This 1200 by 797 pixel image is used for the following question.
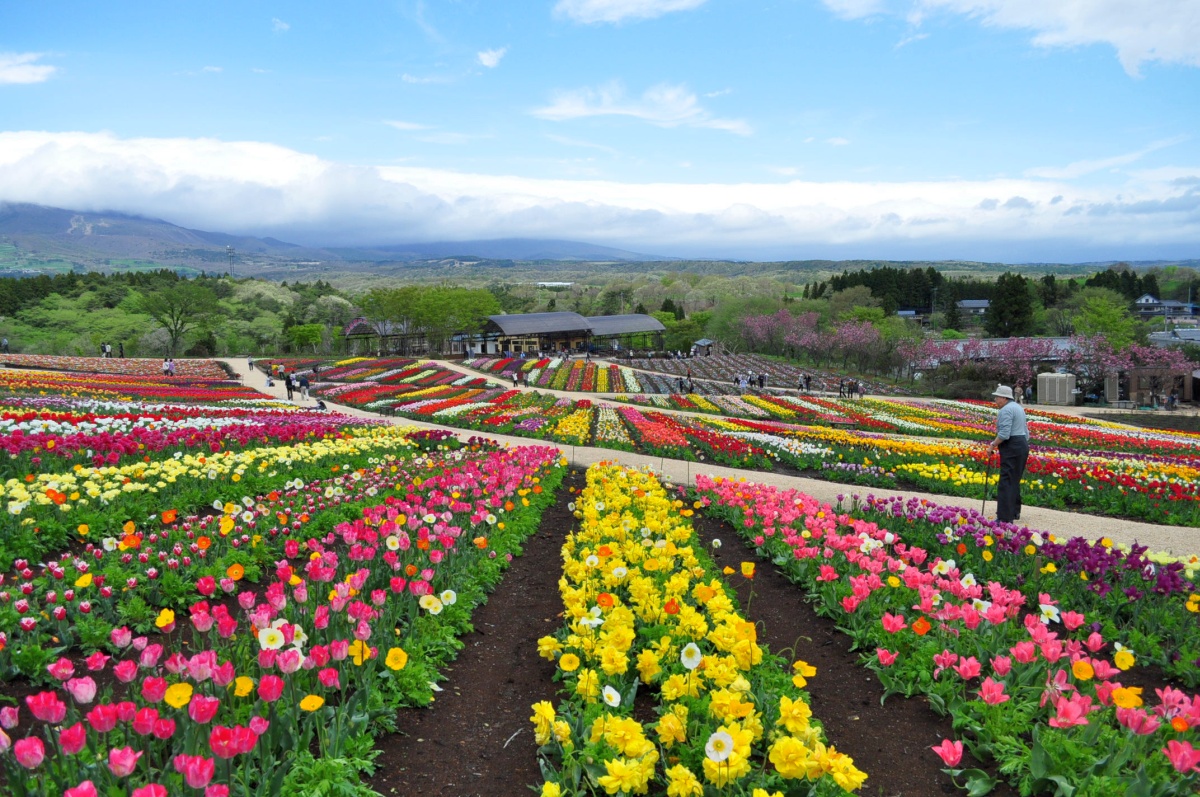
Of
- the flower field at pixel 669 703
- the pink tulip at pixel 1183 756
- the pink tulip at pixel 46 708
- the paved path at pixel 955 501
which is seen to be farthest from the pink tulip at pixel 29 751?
Result: the paved path at pixel 955 501

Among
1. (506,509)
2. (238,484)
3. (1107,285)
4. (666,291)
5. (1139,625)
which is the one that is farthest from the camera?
(666,291)

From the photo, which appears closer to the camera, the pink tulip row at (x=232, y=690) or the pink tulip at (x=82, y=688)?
the pink tulip row at (x=232, y=690)

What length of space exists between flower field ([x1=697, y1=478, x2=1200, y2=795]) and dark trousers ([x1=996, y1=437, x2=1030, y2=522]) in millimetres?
1566

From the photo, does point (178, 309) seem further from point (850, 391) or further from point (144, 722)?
point (144, 722)

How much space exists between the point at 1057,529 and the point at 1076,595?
429 cm

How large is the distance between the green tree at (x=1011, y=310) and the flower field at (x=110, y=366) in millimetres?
72758

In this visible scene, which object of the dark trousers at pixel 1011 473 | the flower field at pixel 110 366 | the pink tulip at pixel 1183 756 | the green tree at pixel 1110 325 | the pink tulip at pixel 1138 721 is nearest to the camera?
the pink tulip at pixel 1183 756

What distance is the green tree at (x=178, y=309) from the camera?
60.6 m

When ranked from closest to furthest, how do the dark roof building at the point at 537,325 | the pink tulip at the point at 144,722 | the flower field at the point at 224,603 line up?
1. the pink tulip at the point at 144,722
2. the flower field at the point at 224,603
3. the dark roof building at the point at 537,325

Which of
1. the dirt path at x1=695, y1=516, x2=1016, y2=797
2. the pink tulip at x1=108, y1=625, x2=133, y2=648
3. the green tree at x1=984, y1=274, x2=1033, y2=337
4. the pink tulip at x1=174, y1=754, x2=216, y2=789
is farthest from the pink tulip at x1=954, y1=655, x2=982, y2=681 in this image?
the green tree at x1=984, y1=274, x2=1033, y2=337

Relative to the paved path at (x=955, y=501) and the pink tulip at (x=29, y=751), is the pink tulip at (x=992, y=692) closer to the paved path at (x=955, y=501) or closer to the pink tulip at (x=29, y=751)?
the paved path at (x=955, y=501)

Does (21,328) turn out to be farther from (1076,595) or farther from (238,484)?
(1076,595)

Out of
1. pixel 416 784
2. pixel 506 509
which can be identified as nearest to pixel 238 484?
pixel 506 509

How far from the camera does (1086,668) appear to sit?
4031mm
